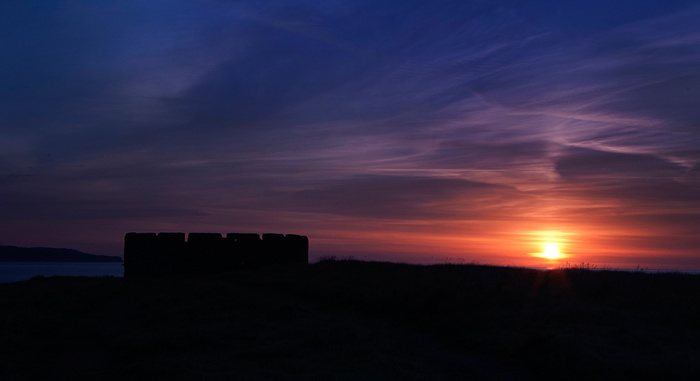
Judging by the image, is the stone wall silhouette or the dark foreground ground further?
the stone wall silhouette

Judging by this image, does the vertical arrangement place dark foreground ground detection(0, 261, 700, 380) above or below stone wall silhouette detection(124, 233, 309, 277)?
below

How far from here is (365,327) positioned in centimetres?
1546

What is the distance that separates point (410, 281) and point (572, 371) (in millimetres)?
9794

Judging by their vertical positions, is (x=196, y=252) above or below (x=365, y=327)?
above

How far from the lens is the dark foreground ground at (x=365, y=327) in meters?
11.1

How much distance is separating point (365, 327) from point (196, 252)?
15448mm

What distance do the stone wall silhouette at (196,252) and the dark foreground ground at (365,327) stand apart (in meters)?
4.57

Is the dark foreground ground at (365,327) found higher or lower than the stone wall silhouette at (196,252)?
lower

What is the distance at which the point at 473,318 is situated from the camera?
51.4 feet

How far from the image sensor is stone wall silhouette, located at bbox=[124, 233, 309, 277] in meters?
28.2

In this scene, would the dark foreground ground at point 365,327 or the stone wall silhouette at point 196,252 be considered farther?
the stone wall silhouette at point 196,252

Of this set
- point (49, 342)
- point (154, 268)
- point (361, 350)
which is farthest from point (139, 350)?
point (154, 268)

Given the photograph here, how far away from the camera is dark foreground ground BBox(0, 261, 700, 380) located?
36.3 feet

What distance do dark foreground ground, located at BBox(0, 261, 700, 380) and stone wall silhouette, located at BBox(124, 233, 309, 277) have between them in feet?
15.0
